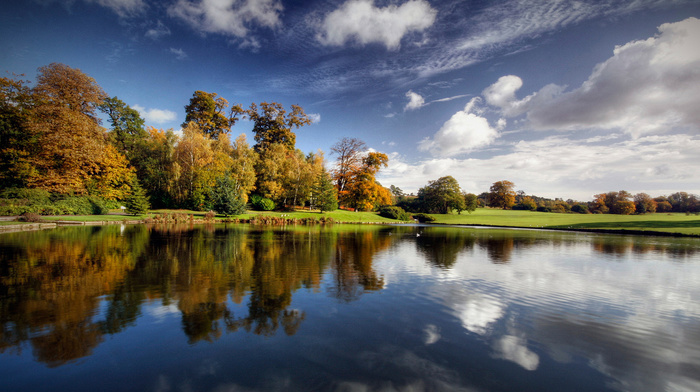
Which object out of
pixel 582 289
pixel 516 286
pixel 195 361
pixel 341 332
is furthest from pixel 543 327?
pixel 195 361

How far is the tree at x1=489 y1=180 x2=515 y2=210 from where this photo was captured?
84.2 meters

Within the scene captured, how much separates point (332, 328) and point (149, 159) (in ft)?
159

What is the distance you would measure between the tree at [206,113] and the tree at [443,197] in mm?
47115

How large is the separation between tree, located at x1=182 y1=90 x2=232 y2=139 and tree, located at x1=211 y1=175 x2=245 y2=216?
15.5m

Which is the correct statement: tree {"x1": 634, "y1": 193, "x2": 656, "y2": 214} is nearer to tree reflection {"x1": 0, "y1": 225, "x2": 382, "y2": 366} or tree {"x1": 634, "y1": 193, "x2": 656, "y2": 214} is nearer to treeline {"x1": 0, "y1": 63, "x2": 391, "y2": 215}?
treeline {"x1": 0, "y1": 63, "x2": 391, "y2": 215}

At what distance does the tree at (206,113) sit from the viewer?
49656mm

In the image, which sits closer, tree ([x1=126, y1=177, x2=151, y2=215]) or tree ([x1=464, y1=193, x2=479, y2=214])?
tree ([x1=126, y1=177, x2=151, y2=215])

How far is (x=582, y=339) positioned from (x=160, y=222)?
124 ft

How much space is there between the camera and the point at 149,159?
141 ft

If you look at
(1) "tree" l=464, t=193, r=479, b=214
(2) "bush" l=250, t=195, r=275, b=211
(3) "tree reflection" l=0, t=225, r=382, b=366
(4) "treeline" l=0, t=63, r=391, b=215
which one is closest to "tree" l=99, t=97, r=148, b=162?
(4) "treeline" l=0, t=63, r=391, b=215

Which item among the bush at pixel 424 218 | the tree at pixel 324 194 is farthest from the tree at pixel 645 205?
the tree at pixel 324 194

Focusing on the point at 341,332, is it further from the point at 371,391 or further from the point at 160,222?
the point at 160,222

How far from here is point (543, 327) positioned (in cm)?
600

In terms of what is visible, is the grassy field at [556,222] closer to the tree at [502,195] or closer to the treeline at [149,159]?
the treeline at [149,159]
